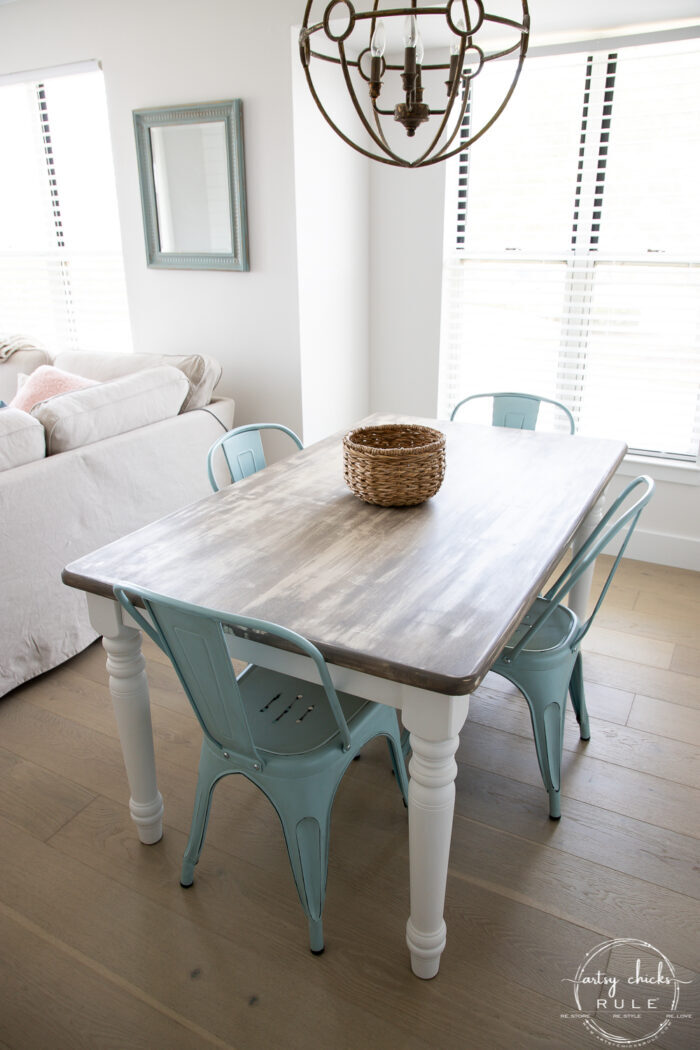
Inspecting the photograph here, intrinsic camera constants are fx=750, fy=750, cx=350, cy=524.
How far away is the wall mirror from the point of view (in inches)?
128

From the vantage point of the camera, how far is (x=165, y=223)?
3555 millimetres

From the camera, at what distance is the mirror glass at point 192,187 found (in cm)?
331

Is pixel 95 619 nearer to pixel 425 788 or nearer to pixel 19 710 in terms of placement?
pixel 425 788

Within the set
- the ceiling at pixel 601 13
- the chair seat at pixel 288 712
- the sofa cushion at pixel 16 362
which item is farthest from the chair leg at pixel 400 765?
the sofa cushion at pixel 16 362

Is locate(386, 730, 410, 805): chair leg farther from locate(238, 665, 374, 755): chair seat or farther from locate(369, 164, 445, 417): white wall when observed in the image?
locate(369, 164, 445, 417): white wall

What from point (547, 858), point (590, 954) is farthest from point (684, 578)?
point (590, 954)

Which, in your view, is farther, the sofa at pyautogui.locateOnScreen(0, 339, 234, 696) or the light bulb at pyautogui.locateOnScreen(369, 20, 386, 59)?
the sofa at pyautogui.locateOnScreen(0, 339, 234, 696)

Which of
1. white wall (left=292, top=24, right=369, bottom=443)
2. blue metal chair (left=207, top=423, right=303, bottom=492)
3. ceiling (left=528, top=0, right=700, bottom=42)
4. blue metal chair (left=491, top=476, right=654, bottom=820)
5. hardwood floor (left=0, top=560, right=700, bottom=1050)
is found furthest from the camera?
white wall (left=292, top=24, right=369, bottom=443)

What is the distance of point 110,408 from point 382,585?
1.68 meters

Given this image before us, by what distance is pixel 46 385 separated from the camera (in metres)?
3.22

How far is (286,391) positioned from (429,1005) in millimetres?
2577

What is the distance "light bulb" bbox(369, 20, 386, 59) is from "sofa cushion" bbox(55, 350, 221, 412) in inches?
81.2

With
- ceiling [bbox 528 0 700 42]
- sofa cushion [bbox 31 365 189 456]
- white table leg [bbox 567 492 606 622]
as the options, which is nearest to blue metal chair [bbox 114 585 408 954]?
white table leg [bbox 567 492 606 622]

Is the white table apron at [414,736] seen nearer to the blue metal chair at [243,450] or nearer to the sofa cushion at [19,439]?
the blue metal chair at [243,450]
